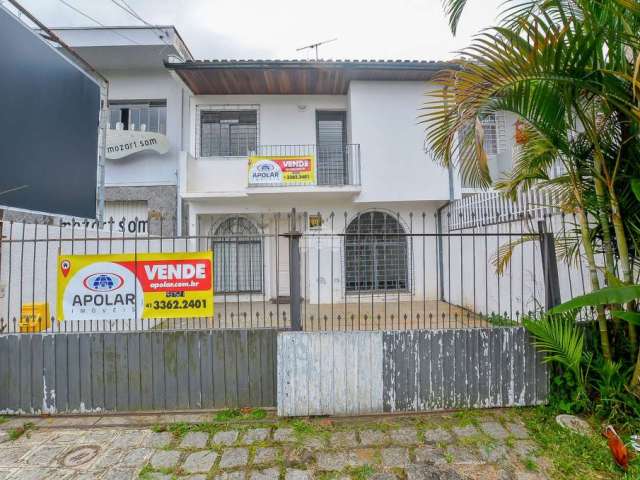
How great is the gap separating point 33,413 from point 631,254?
6628 mm

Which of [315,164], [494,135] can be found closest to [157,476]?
[315,164]

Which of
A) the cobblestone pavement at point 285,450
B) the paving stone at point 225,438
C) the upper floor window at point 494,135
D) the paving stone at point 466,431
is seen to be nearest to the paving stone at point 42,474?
the cobblestone pavement at point 285,450

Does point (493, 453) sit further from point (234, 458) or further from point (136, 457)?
point (136, 457)

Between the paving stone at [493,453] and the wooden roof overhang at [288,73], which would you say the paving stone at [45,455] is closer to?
the paving stone at [493,453]

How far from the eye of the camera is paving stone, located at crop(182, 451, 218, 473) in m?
2.71

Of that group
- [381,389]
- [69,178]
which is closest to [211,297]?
[381,389]

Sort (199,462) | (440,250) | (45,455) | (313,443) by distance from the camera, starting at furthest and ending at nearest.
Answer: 1. (440,250)
2. (313,443)
3. (45,455)
4. (199,462)

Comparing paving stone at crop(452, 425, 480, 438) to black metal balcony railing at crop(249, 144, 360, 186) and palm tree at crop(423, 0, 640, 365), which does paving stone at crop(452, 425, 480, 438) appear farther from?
black metal balcony railing at crop(249, 144, 360, 186)

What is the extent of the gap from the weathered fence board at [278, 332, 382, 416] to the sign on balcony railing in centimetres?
555

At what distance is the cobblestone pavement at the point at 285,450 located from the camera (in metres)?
2.66

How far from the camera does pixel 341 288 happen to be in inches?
365

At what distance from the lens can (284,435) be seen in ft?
10.4

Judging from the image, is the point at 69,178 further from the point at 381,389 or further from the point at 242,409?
the point at 381,389

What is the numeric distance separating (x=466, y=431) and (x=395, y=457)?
88 cm
